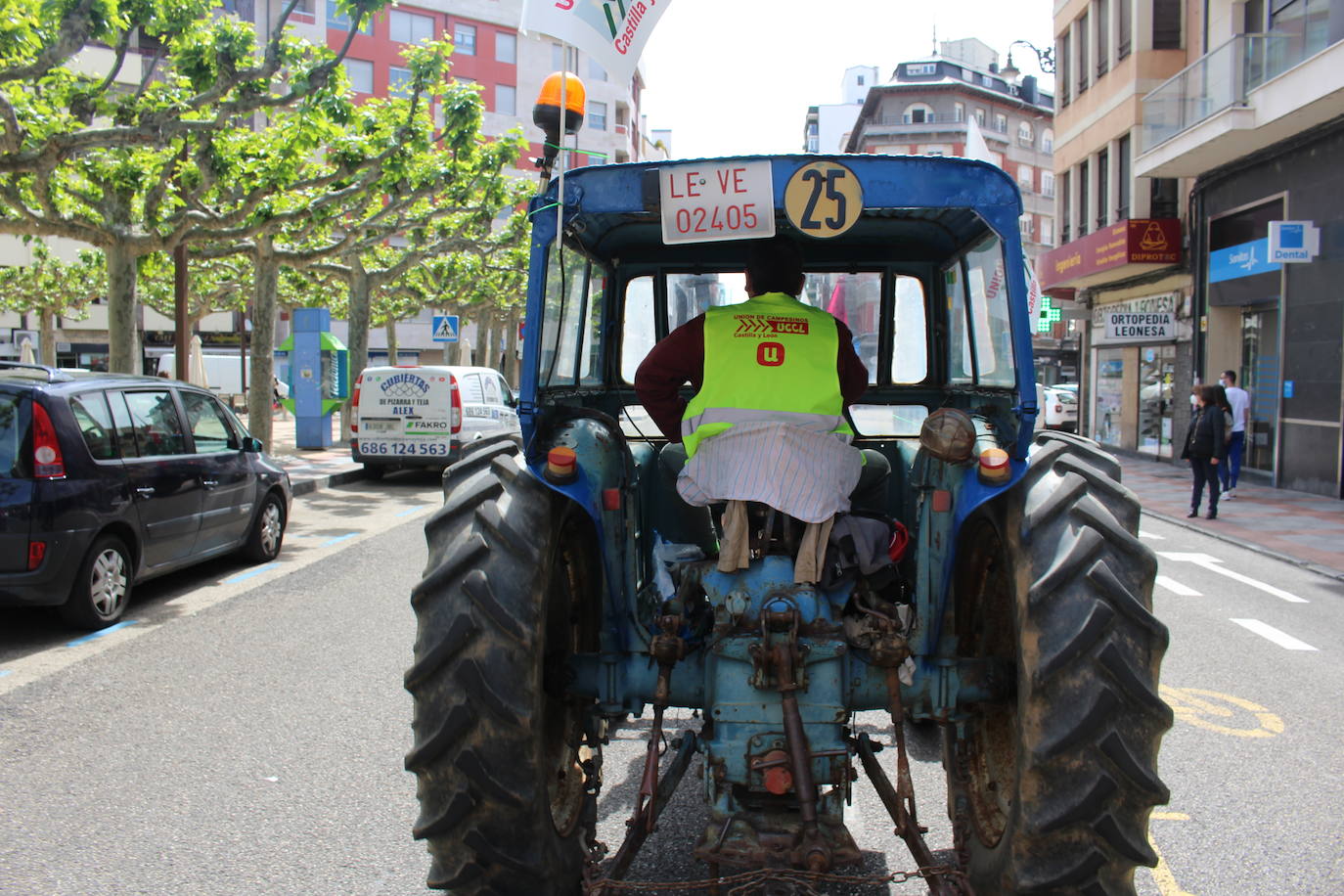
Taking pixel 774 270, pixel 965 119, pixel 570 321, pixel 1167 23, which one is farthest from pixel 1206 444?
pixel 965 119

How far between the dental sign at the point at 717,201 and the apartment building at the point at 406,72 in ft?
172

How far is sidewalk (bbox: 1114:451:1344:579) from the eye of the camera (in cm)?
1210

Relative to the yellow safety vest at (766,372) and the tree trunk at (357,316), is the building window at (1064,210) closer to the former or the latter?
the tree trunk at (357,316)

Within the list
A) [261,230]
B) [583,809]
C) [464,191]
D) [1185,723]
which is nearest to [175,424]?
[583,809]

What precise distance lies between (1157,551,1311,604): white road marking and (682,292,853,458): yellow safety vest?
7.97 m

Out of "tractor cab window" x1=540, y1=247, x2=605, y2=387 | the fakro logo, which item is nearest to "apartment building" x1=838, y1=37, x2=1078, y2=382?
"tractor cab window" x1=540, y1=247, x2=605, y2=387

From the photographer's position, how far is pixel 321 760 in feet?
16.1

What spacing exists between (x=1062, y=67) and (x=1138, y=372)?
10218 millimetres

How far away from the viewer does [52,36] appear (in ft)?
36.2

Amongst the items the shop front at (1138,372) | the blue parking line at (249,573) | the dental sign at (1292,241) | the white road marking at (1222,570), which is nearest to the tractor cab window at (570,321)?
the blue parking line at (249,573)

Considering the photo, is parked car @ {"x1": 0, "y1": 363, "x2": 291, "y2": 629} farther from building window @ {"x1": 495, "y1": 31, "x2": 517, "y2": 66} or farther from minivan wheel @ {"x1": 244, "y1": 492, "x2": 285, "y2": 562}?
building window @ {"x1": 495, "y1": 31, "x2": 517, "y2": 66}

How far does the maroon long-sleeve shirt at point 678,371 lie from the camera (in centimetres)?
347

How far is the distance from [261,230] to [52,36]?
5.70 metres

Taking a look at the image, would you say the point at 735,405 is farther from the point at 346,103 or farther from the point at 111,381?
the point at 346,103
